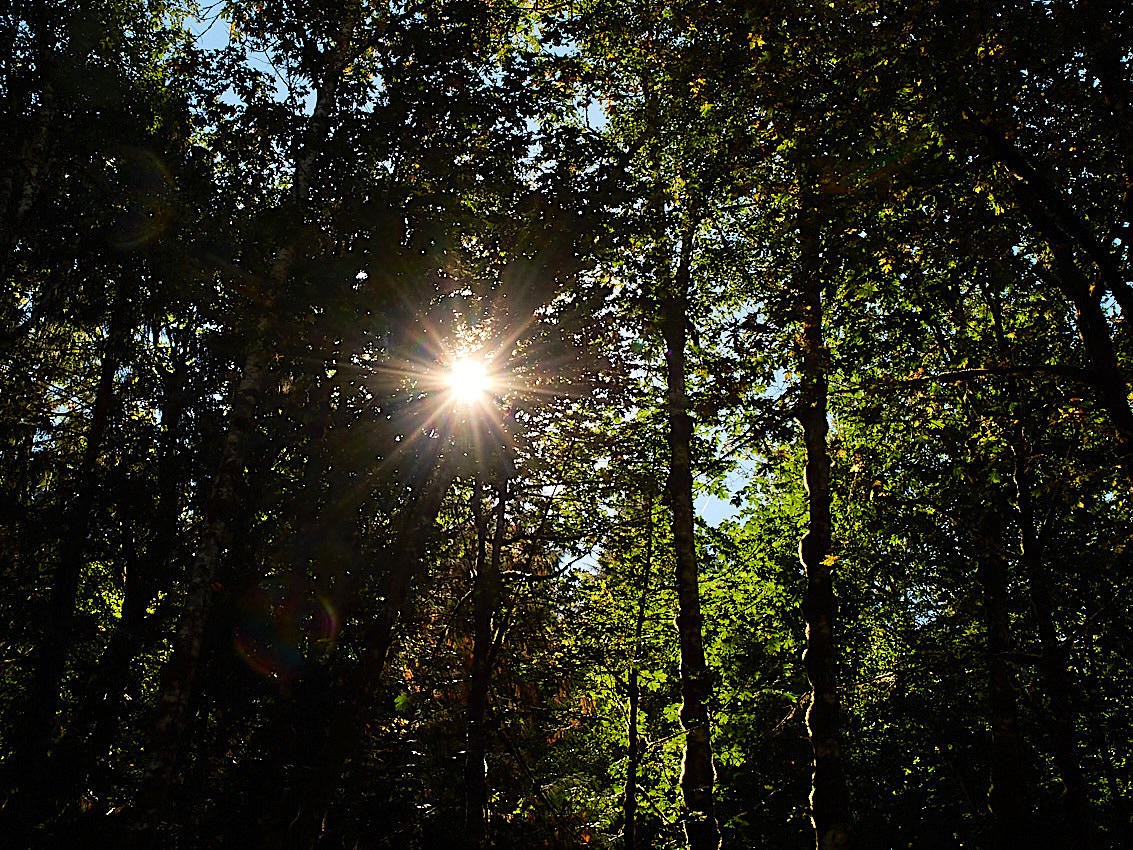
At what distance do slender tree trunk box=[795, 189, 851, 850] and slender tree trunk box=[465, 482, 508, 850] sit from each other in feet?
19.6

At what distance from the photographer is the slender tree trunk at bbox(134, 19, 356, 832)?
23.1 feet

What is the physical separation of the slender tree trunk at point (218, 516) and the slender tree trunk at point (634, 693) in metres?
8.11

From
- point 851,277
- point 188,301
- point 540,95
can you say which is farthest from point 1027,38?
point 188,301

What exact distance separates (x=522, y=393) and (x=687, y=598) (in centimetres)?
418

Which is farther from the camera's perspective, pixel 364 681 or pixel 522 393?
pixel 522 393

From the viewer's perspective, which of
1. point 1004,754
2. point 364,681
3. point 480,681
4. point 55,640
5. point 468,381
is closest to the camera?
point 364,681

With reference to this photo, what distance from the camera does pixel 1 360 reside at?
1255cm

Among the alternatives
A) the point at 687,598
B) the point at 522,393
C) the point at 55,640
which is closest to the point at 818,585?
the point at 687,598

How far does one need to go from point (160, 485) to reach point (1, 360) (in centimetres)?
336

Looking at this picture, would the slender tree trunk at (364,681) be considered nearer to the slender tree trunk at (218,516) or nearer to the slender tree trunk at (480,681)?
the slender tree trunk at (218,516)

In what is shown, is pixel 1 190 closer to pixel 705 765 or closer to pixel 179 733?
pixel 179 733

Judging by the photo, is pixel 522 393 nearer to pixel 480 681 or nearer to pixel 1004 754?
pixel 480 681

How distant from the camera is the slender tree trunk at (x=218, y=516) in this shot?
703 centimetres

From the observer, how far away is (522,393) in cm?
1179
